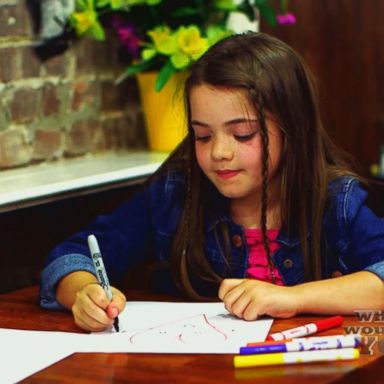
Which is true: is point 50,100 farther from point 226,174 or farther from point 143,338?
point 143,338

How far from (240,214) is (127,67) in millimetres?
867

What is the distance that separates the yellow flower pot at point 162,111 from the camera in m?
2.50

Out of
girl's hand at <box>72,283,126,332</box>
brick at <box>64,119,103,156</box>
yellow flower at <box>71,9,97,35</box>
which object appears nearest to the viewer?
girl's hand at <box>72,283,126,332</box>

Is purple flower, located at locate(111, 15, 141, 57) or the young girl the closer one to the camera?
the young girl

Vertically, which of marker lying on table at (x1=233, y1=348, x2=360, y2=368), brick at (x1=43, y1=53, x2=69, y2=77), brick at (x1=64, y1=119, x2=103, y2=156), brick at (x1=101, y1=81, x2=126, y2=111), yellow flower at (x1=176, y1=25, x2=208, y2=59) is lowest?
marker lying on table at (x1=233, y1=348, x2=360, y2=368)

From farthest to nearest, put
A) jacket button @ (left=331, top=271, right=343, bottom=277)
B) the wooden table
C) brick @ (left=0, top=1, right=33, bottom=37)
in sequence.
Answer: brick @ (left=0, top=1, right=33, bottom=37) < jacket button @ (left=331, top=271, right=343, bottom=277) < the wooden table

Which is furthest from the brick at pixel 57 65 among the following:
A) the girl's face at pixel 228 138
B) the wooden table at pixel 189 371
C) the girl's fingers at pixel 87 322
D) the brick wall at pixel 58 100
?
the wooden table at pixel 189 371

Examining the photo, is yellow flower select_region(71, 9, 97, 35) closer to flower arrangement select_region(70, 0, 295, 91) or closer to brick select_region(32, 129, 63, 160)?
flower arrangement select_region(70, 0, 295, 91)

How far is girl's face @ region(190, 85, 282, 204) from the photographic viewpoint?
1711 mm

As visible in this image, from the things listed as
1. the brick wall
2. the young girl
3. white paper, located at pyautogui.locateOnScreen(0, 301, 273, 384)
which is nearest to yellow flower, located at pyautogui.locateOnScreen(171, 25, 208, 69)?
the brick wall

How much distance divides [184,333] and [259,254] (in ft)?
1.19

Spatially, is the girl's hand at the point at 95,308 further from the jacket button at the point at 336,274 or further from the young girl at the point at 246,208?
the jacket button at the point at 336,274

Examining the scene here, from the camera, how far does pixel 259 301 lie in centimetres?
156

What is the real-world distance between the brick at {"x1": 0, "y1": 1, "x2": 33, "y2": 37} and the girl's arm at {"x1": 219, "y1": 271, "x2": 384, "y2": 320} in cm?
94
